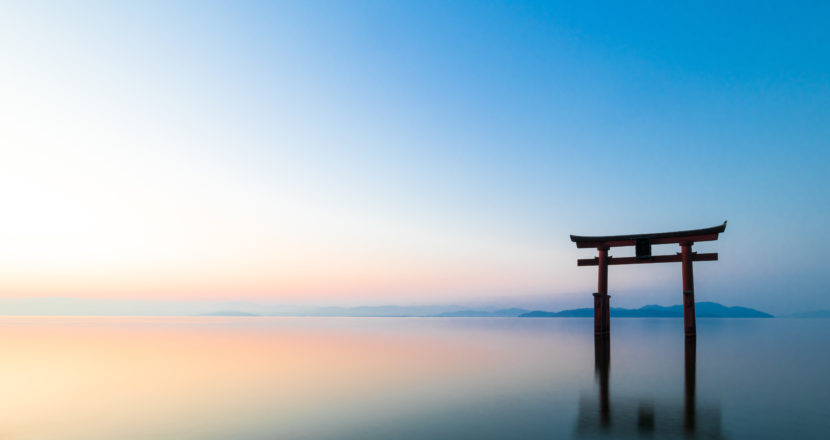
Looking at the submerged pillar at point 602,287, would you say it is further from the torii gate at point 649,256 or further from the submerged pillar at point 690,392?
the submerged pillar at point 690,392

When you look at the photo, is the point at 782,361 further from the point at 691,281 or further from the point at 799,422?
the point at 799,422

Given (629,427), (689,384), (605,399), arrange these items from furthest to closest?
(689,384)
(605,399)
(629,427)

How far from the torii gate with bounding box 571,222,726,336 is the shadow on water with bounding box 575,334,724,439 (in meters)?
12.7

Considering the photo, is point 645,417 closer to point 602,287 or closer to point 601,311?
point 602,287

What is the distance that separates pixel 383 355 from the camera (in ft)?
77.6

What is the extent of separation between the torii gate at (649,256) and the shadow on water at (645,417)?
12.7 meters

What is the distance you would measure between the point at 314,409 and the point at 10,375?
14.3 meters

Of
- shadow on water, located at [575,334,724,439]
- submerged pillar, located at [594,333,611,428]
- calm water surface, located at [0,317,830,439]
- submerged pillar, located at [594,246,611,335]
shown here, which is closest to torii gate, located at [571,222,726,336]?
submerged pillar, located at [594,246,611,335]

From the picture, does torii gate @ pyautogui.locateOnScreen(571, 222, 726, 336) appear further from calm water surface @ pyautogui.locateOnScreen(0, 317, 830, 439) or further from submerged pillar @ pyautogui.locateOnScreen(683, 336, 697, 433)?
calm water surface @ pyautogui.locateOnScreen(0, 317, 830, 439)

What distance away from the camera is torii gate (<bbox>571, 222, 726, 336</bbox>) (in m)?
23.0

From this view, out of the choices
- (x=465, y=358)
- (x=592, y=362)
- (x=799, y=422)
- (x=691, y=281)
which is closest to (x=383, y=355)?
(x=465, y=358)

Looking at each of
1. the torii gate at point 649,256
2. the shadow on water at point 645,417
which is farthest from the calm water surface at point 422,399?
the torii gate at point 649,256

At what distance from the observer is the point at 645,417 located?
884 cm

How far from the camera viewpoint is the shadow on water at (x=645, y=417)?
778cm
